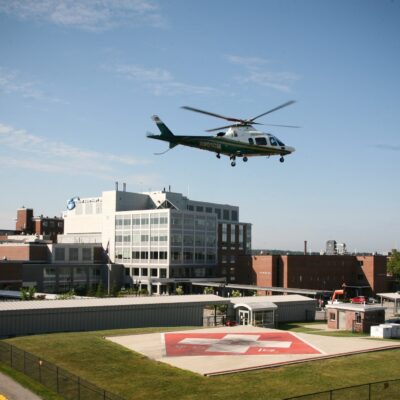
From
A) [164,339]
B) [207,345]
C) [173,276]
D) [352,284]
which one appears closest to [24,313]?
[164,339]

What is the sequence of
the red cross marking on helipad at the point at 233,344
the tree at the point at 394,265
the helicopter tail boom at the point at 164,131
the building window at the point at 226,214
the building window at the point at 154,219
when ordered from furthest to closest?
the building window at the point at 226,214 < the tree at the point at 394,265 < the building window at the point at 154,219 < the helicopter tail boom at the point at 164,131 < the red cross marking on helipad at the point at 233,344

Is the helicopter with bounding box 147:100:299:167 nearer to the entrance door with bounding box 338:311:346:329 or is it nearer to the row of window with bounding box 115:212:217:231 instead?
the entrance door with bounding box 338:311:346:329

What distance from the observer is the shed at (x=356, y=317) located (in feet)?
173

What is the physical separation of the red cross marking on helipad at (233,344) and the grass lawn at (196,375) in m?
3.33

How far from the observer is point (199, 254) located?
376 feet

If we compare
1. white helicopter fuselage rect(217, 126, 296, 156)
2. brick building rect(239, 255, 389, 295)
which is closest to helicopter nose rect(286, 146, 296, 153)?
white helicopter fuselage rect(217, 126, 296, 156)

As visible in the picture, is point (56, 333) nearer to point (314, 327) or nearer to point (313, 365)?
point (313, 365)

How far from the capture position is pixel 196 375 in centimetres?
3183

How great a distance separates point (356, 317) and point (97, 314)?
2373 cm

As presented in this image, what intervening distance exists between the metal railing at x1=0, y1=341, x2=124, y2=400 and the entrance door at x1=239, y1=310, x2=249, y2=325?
2416 cm

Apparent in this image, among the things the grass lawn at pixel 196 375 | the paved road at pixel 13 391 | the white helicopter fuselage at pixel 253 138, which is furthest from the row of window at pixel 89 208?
the paved road at pixel 13 391

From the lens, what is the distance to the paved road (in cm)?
2909

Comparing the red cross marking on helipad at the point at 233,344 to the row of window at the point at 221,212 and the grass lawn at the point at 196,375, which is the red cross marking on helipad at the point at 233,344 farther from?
the row of window at the point at 221,212

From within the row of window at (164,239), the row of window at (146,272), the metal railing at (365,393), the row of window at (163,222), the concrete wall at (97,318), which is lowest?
the metal railing at (365,393)
